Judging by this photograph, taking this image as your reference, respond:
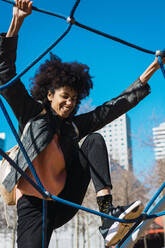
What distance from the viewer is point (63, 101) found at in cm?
152

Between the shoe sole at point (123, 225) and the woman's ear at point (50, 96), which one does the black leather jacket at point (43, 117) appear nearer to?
the woman's ear at point (50, 96)

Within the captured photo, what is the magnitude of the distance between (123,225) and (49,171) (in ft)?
1.34

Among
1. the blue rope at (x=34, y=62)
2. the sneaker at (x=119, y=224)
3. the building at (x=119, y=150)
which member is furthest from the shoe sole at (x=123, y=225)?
the building at (x=119, y=150)

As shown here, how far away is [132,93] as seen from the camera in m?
1.63

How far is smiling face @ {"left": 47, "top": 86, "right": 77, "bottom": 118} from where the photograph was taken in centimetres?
151

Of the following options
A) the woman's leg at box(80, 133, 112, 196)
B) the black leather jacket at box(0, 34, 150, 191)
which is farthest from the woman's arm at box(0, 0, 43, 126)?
the woman's leg at box(80, 133, 112, 196)

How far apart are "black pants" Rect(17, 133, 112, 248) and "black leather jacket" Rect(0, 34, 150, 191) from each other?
8 cm

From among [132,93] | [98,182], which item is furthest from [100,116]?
[98,182]

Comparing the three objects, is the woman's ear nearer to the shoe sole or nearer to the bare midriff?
the bare midriff

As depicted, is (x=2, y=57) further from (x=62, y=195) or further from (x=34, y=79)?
(x=62, y=195)

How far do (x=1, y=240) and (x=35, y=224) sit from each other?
10.0 m

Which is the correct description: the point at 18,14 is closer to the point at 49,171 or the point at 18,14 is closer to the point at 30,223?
the point at 49,171

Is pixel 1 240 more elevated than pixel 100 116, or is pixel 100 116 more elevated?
pixel 100 116

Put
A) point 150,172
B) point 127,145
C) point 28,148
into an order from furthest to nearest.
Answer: point 127,145 → point 150,172 → point 28,148
